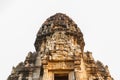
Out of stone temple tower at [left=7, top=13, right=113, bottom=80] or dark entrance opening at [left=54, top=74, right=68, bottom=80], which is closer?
stone temple tower at [left=7, top=13, right=113, bottom=80]

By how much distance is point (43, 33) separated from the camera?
20734 millimetres

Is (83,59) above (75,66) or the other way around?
above

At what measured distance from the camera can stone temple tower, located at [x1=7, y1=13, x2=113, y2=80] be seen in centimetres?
1656

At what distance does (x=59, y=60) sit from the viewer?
55.9 ft

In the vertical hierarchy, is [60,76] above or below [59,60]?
below

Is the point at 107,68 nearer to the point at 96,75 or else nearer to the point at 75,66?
the point at 96,75

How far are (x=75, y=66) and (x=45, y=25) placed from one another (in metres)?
6.03

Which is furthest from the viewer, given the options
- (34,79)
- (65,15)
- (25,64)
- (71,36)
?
(65,15)

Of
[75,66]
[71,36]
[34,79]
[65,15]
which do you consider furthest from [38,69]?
[65,15]

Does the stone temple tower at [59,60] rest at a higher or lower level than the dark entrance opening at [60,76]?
higher

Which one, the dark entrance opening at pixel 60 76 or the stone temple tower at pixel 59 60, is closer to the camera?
the stone temple tower at pixel 59 60

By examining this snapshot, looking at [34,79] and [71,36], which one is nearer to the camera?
[34,79]

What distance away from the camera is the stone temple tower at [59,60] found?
1656 cm

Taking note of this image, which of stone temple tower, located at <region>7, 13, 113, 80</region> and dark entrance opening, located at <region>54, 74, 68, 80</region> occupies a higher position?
stone temple tower, located at <region>7, 13, 113, 80</region>
